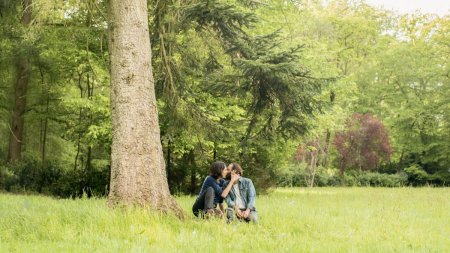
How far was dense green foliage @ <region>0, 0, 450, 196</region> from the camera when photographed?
10.6 metres

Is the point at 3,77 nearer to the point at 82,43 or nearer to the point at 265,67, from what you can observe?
the point at 82,43

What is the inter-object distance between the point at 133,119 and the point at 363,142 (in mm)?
28822

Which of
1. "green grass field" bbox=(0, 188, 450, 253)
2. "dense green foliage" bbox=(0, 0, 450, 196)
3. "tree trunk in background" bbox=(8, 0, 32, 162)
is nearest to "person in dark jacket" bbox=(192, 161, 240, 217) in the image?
"green grass field" bbox=(0, 188, 450, 253)

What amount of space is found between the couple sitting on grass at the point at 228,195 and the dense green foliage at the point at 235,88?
7.15 ft

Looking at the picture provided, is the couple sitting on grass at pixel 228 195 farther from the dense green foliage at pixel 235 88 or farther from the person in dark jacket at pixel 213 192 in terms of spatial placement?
the dense green foliage at pixel 235 88

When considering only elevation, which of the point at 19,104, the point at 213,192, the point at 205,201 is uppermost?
the point at 19,104

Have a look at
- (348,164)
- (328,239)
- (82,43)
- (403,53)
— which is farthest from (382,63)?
(328,239)

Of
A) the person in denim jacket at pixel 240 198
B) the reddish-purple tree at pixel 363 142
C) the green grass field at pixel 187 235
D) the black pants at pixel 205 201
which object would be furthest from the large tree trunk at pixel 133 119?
the reddish-purple tree at pixel 363 142

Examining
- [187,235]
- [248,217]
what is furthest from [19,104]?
[187,235]

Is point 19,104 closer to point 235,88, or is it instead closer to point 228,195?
point 235,88

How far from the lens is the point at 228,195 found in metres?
8.80

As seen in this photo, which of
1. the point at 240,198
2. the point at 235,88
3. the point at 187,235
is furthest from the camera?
the point at 235,88

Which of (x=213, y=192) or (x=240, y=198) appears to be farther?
(x=240, y=198)

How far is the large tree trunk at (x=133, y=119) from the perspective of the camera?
25.6 feet
